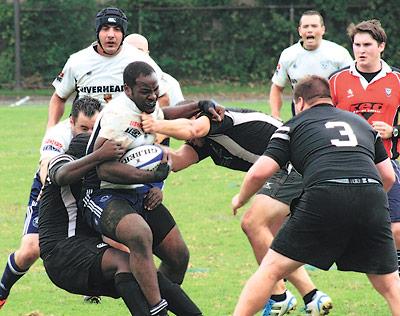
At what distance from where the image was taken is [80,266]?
22.5 feet

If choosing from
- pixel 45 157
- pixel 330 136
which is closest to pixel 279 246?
pixel 330 136

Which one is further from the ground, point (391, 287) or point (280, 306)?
point (391, 287)

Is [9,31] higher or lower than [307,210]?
lower

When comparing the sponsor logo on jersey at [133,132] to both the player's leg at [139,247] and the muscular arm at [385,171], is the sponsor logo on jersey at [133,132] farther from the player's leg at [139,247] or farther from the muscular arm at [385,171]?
the muscular arm at [385,171]

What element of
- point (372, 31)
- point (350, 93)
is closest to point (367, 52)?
point (372, 31)

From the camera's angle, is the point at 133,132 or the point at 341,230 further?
the point at 133,132

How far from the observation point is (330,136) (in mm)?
6820

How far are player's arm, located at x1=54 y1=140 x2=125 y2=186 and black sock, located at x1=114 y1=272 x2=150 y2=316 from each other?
70 cm

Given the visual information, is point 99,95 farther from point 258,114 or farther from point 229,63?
point 229,63

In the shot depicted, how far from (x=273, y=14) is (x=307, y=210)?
2500 cm

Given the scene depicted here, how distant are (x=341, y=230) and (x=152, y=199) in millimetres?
1322

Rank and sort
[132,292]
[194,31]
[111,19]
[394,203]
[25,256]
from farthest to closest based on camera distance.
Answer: [194,31]
[111,19]
[394,203]
[25,256]
[132,292]

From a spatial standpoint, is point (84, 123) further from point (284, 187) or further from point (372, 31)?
point (372, 31)

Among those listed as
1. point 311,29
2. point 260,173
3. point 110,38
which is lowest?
point 260,173
